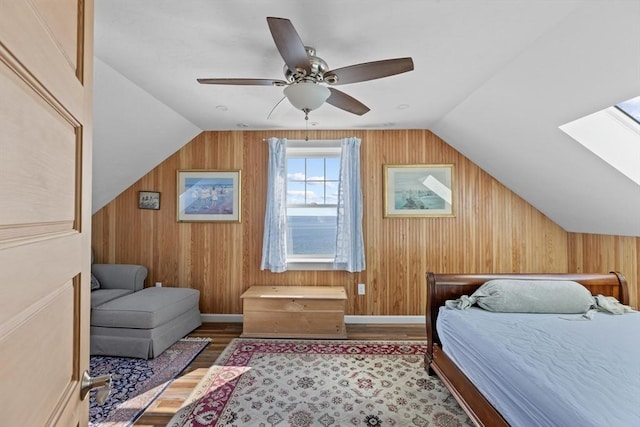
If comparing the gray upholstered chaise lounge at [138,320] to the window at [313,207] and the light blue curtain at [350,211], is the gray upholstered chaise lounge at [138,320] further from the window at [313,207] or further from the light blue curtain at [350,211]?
the light blue curtain at [350,211]

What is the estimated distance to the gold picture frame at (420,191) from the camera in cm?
359

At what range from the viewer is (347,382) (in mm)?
2326

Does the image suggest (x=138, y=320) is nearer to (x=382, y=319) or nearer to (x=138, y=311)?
(x=138, y=311)

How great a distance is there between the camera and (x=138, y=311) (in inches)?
105

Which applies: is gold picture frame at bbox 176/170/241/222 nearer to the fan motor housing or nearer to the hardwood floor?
the hardwood floor

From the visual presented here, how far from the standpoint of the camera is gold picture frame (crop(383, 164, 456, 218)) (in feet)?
11.8

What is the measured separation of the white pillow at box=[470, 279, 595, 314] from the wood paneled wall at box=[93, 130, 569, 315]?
128 centimetres

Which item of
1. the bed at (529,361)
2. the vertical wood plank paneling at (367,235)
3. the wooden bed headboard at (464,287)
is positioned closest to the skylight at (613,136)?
the wooden bed headboard at (464,287)

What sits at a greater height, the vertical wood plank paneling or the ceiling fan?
the ceiling fan

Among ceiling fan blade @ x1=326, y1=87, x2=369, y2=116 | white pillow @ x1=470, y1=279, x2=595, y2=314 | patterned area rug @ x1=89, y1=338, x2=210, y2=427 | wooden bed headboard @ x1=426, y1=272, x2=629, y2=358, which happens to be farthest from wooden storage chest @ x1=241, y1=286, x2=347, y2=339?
ceiling fan blade @ x1=326, y1=87, x2=369, y2=116

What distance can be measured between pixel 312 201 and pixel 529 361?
8.86ft

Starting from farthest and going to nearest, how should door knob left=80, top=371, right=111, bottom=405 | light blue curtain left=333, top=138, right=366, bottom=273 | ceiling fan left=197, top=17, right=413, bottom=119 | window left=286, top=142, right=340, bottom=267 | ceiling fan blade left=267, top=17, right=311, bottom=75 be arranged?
window left=286, top=142, right=340, bottom=267 → light blue curtain left=333, top=138, right=366, bottom=273 → ceiling fan left=197, top=17, right=413, bottom=119 → ceiling fan blade left=267, top=17, right=311, bottom=75 → door knob left=80, top=371, right=111, bottom=405

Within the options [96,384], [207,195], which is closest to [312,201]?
[207,195]

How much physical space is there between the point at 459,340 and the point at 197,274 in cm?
298
